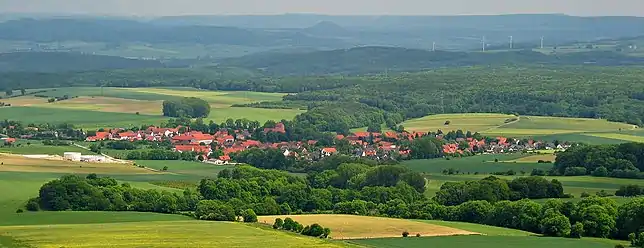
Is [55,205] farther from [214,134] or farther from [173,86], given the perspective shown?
[173,86]

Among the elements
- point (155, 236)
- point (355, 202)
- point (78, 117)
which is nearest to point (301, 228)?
point (155, 236)

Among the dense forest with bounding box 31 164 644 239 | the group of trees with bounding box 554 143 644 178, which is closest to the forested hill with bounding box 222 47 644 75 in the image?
the group of trees with bounding box 554 143 644 178

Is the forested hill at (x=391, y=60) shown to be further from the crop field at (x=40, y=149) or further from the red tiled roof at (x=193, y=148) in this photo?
the crop field at (x=40, y=149)

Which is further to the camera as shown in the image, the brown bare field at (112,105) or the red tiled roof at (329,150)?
the brown bare field at (112,105)

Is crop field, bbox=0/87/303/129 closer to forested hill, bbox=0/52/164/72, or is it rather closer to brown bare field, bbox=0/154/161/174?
brown bare field, bbox=0/154/161/174

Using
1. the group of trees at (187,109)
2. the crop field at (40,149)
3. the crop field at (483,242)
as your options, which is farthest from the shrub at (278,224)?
the group of trees at (187,109)

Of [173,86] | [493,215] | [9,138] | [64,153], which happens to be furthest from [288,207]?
[173,86]
